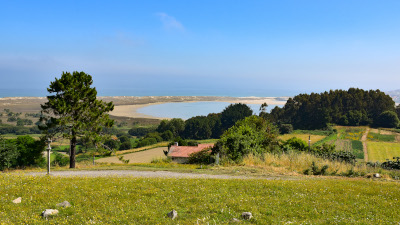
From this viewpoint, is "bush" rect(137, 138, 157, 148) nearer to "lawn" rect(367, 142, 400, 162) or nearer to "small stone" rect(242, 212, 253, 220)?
"lawn" rect(367, 142, 400, 162)

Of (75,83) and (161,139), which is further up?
(75,83)

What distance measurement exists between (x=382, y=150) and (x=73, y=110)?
66007mm

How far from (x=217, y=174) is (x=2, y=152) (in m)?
26.5

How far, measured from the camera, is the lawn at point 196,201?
8500 mm

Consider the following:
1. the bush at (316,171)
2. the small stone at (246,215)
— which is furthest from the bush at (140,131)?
the small stone at (246,215)

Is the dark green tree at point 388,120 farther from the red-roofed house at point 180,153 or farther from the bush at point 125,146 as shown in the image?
the bush at point 125,146

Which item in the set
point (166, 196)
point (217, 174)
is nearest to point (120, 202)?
point (166, 196)

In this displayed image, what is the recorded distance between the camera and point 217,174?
1781cm

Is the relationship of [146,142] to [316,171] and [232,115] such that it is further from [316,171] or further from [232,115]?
[316,171]

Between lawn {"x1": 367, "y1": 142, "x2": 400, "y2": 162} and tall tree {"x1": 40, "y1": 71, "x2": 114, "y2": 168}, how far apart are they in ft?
169

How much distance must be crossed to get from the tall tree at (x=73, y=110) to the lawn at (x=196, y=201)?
1694 cm

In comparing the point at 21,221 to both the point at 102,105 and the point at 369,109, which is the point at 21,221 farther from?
the point at 369,109

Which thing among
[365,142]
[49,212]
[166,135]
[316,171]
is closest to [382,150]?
[365,142]

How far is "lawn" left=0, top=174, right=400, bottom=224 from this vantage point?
8500 mm
